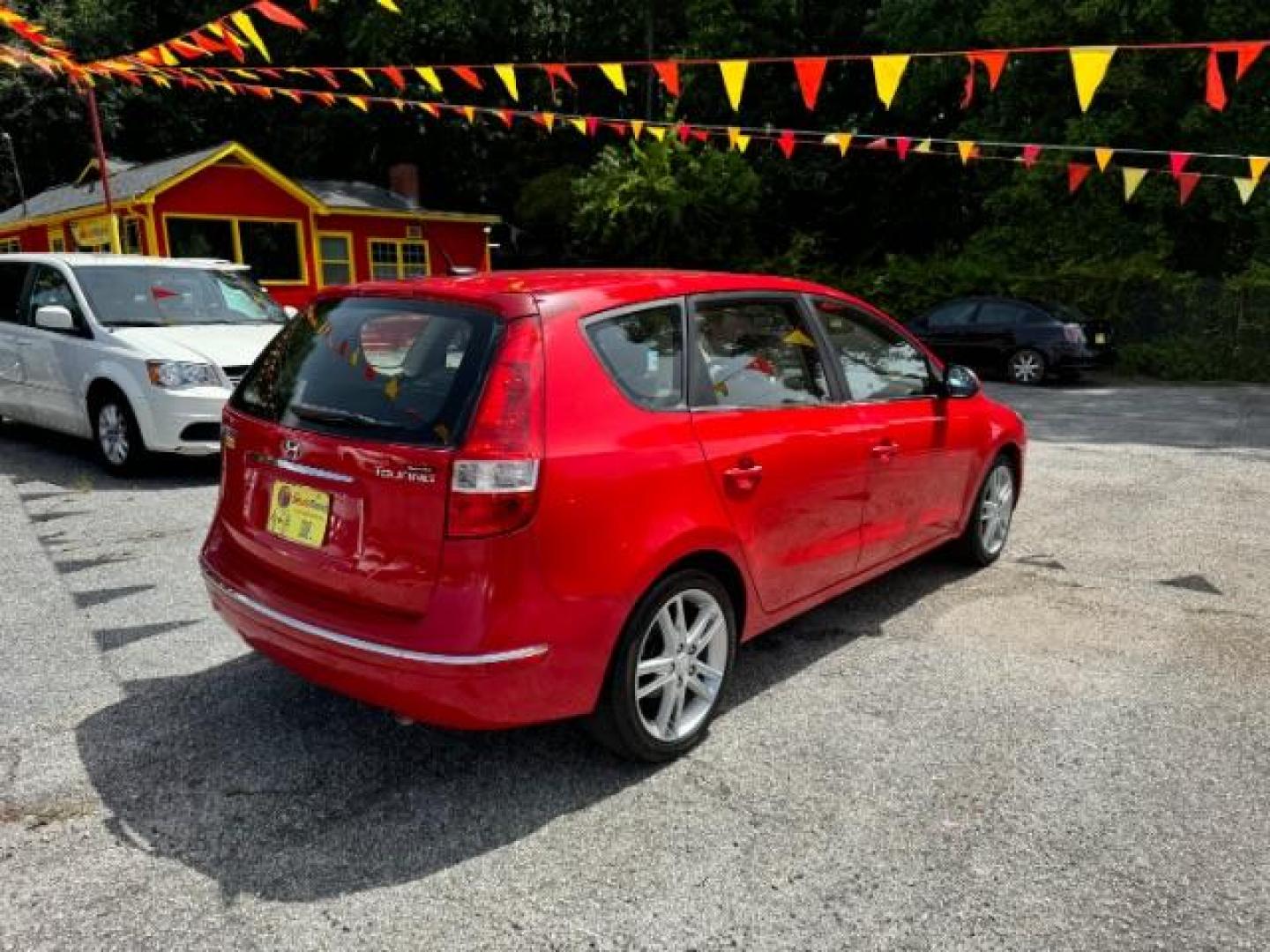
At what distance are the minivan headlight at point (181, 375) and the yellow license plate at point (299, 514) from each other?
4400 mm

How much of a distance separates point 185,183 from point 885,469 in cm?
2321

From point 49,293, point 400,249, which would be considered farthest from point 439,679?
point 400,249

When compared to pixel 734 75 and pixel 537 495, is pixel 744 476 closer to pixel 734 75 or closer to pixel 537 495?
pixel 537 495

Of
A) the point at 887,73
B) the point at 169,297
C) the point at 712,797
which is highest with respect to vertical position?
the point at 887,73

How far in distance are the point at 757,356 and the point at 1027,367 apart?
13.2m

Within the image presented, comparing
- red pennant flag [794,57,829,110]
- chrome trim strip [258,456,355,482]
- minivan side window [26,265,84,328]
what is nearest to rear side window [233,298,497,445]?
chrome trim strip [258,456,355,482]

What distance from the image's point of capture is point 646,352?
3113 millimetres

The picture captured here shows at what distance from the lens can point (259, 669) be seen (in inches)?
151

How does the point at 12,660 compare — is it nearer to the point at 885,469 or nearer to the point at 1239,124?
the point at 885,469

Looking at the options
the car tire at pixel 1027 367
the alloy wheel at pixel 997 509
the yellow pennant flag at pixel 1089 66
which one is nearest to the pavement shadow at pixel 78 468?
the alloy wheel at pixel 997 509

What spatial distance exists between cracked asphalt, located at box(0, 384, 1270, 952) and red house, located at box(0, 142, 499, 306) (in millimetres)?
20806

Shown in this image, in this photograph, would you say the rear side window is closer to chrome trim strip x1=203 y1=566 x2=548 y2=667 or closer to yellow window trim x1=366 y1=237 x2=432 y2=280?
chrome trim strip x1=203 y1=566 x2=548 y2=667

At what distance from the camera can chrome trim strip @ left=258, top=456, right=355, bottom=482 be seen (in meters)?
2.84

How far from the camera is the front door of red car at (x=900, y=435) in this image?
4023mm
